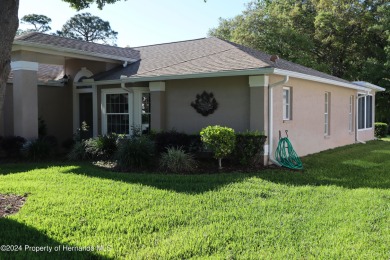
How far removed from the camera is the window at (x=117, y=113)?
13.6 m

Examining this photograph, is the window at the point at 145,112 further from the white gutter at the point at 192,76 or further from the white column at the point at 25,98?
the white column at the point at 25,98

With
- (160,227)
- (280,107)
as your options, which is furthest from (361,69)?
(160,227)

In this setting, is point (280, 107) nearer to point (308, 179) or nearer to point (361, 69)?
point (308, 179)

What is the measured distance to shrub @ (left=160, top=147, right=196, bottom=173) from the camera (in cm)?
953

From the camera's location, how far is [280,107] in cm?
1116

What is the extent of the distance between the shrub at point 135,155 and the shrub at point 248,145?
236cm

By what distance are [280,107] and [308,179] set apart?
3110 millimetres

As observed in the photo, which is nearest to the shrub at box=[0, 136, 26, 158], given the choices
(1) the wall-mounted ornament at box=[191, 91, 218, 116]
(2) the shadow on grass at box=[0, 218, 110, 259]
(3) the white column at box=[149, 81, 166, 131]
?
(3) the white column at box=[149, 81, 166, 131]

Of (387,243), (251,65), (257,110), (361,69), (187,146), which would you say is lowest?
(387,243)

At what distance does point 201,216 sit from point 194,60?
26.2 feet

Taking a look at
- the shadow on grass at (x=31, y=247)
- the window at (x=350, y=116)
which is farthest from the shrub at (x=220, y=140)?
the window at (x=350, y=116)

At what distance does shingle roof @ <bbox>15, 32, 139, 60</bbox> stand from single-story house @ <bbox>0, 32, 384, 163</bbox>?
0.05 metres

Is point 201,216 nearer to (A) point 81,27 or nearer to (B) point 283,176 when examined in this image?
(B) point 283,176

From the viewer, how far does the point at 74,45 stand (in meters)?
13.4
